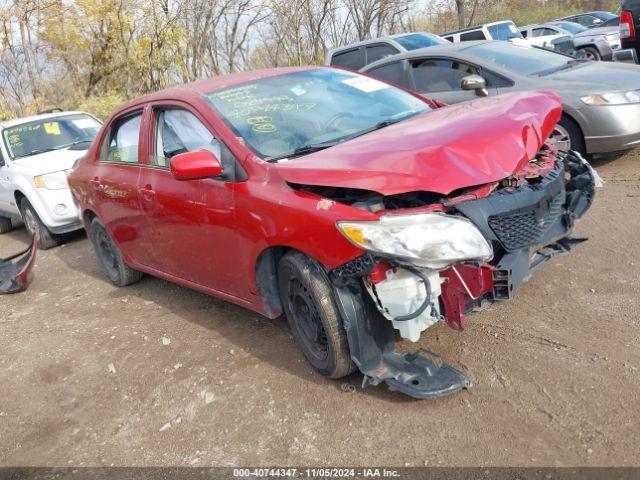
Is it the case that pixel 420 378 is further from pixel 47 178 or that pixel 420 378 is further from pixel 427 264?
pixel 47 178

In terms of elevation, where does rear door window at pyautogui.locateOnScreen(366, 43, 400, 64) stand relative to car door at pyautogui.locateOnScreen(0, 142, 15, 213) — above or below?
above

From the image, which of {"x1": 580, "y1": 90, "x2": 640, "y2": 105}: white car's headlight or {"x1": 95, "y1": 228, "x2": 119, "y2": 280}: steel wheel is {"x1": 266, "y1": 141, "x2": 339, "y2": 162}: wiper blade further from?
{"x1": 580, "y1": 90, "x2": 640, "y2": 105}: white car's headlight

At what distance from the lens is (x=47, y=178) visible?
25.1 feet

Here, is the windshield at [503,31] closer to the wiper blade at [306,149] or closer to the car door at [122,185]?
the car door at [122,185]

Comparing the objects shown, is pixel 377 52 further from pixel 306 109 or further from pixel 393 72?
pixel 306 109

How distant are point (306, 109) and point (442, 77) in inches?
161

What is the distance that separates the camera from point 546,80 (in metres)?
6.70

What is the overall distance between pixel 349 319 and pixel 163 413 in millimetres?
1272

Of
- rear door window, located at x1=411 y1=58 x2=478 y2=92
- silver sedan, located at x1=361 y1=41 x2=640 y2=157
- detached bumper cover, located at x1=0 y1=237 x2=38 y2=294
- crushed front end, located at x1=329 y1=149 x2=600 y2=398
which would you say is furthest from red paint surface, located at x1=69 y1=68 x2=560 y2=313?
rear door window, located at x1=411 y1=58 x2=478 y2=92

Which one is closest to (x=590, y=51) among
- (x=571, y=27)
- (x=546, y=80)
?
(x=571, y=27)

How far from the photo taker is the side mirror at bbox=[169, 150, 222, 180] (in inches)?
132

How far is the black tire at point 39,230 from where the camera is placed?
7.88m

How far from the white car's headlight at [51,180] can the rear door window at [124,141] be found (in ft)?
9.05

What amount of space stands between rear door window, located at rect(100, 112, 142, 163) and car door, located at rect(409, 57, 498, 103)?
400cm
